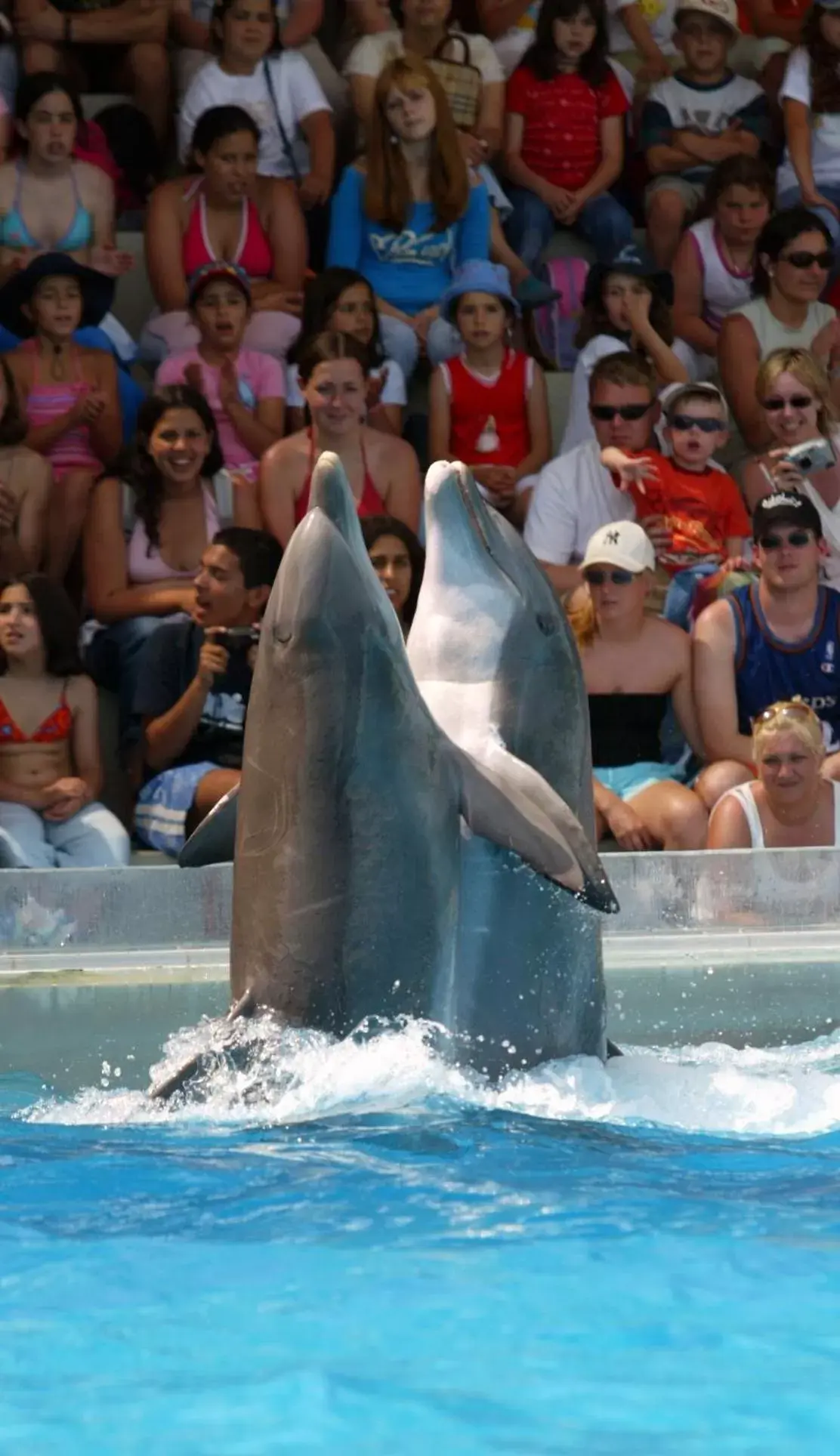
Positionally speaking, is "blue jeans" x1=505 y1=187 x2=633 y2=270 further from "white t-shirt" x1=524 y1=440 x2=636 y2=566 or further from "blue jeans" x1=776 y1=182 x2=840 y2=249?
"white t-shirt" x1=524 y1=440 x2=636 y2=566

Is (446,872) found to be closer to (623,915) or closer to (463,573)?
(463,573)

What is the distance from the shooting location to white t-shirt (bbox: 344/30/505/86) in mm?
10086

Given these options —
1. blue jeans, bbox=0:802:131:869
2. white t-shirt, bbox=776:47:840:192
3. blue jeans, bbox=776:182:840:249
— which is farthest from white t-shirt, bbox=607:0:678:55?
blue jeans, bbox=0:802:131:869

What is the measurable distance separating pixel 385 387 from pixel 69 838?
285cm

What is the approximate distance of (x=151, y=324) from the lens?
9.44 meters

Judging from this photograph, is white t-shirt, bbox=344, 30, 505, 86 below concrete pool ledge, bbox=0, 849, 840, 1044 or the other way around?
the other way around

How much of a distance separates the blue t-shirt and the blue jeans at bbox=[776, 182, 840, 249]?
5.00 feet

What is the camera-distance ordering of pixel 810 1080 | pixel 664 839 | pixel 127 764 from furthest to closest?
pixel 127 764
pixel 664 839
pixel 810 1080

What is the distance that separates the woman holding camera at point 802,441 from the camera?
8.80 meters

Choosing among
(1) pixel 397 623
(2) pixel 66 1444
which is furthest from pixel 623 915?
(2) pixel 66 1444

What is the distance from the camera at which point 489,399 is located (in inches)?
363

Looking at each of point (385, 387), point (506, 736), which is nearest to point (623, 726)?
point (385, 387)

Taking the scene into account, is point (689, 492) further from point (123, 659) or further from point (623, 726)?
point (123, 659)

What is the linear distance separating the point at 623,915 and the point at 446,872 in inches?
93.7
